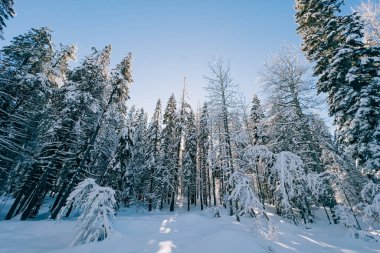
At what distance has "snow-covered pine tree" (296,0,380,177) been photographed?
1012 centimetres

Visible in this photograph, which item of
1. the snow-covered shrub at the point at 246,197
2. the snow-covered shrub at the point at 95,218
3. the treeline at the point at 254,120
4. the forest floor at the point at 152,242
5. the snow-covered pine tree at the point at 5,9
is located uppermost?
the snow-covered pine tree at the point at 5,9

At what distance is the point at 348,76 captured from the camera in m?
10.8

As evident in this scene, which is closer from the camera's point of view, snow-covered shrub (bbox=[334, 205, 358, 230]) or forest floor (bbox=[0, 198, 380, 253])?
forest floor (bbox=[0, 198, 380, 253])

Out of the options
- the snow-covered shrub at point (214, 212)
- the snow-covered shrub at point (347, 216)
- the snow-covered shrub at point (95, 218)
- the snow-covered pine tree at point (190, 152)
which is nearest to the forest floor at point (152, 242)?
the snow-covered shrub at point (95, 218)

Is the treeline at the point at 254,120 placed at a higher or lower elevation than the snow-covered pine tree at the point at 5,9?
lower

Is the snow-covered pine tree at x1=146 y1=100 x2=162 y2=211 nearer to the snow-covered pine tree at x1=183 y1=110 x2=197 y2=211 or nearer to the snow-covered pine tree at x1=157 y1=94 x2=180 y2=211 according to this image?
the snow-covered pine tree at x1=157 y1=94 x2=180 y2=211

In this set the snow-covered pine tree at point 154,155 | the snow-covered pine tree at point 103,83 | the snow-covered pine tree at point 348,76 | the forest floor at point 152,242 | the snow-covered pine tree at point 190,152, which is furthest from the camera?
the snow-covered pine tree at point 190,152

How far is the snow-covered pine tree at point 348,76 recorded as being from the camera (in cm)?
1012

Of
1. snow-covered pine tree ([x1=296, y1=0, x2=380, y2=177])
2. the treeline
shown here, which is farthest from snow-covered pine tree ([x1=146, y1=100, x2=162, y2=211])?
snow-covered pine tree ([x1=296, y1=0, x2=380, y2=177])

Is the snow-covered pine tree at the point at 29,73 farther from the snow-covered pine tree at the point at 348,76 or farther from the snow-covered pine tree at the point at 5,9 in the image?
the snow-covered pine tree at the point at 348,76

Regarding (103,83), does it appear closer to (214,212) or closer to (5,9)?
(5,9)

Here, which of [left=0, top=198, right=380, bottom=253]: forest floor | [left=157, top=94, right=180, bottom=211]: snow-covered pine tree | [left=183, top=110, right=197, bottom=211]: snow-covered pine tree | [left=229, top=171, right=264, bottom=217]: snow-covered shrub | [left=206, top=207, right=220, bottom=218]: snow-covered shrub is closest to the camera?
[left=0, top=198, right=380, bottom=253]: forest floor

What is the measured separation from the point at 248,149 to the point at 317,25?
1094cm

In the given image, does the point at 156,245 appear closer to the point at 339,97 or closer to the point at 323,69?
the point at 339,97
